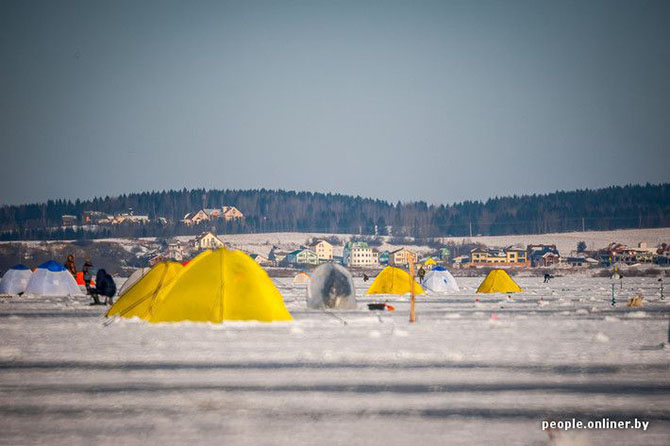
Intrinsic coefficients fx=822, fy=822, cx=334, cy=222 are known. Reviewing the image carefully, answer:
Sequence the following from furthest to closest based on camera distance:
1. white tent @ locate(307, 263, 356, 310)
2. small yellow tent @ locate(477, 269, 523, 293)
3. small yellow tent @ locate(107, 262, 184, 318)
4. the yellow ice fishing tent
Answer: small yellow tent @ locate(477, 269, 523, 293), white tent @ locate(307, 263, 356, 310), small yellow tent @ locate(107, 262, 184, 318), the yellow ice fishing tent

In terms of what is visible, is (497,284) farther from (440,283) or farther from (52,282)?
(52,282)

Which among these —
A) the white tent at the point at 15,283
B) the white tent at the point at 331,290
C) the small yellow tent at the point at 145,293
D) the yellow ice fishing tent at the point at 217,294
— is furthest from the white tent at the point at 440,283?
the yellow ice fishing tent at the point at 217,294

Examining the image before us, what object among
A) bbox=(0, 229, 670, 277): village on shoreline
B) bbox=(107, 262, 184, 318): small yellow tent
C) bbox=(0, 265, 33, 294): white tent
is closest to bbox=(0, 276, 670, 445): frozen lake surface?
bbox=(107, 262, 184, 318): small yellow tent

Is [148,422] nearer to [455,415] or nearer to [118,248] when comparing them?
[455,415]

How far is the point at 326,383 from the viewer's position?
12180 mm

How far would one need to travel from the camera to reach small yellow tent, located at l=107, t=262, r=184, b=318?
25.3 meters

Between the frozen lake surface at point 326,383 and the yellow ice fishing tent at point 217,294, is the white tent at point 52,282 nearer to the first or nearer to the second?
the frozen lake surface at point 326,383

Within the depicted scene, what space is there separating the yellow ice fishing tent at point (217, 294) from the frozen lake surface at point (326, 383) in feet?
3.03

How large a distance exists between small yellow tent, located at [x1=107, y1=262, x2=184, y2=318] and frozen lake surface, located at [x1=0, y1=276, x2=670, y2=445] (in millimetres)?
2895

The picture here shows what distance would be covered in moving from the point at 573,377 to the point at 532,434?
4.49m

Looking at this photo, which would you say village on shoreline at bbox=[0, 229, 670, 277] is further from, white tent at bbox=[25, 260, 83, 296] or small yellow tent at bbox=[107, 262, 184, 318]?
small yellow tent at bbox=[107, 262, 184, 318]

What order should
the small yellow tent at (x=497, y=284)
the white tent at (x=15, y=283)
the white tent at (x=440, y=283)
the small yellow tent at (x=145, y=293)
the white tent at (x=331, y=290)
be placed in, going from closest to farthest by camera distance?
the small yellow tent at (x=145, y=293), the white tent at (x=331, y=290), the white tent at (x=15, y=283), the small yellow tent at (x=497, y=284), the white tent at (x=440, y=283)

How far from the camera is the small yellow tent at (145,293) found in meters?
25.3

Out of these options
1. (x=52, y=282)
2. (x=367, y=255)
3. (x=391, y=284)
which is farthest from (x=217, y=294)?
(x=367, y=255)
